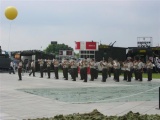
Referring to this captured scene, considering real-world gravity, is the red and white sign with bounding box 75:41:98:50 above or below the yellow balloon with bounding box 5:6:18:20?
below

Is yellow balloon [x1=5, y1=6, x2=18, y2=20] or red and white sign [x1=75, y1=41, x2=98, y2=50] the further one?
red and white sign [x1=75, y1=41, x2=98, y2=50]

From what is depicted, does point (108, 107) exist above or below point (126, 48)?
below

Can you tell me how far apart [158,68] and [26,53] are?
60.9 feet

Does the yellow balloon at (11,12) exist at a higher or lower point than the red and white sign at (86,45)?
higher

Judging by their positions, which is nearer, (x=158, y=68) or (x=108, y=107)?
(x=108, y=107)

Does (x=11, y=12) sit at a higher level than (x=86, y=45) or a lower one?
higher

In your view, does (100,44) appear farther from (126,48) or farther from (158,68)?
(158,68)

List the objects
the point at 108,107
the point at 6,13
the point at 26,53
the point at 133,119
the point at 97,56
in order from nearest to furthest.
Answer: the point at 133,119 < the point at 108,107 < the point at 6,13 < the point at 97,56 < the point at 26,53

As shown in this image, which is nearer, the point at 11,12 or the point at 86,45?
the point at 11,12

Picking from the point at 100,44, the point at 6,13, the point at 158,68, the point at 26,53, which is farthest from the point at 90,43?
the point at 6,13

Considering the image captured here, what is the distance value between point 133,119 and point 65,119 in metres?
1.50

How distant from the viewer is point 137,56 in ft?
133

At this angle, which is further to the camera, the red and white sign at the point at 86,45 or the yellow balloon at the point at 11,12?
the red and white sign at the point at 86,45

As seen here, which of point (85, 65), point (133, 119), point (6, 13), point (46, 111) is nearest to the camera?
point (133, 119)
